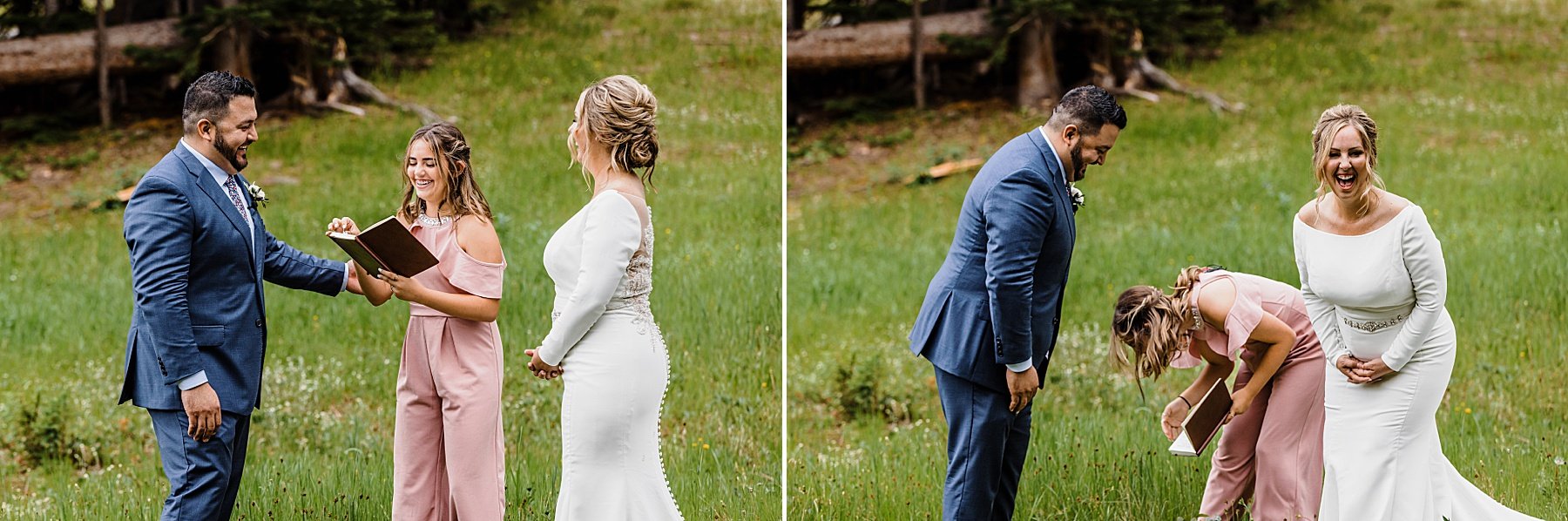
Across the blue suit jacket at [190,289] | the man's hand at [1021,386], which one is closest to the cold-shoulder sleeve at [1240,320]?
the man's hand at [1021,386]

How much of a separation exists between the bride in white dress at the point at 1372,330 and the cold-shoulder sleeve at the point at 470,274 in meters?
2.89

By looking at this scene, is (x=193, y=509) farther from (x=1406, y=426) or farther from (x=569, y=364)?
(x=1406, y=426)

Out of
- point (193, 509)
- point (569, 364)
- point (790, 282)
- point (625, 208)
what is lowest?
point (790, 282)

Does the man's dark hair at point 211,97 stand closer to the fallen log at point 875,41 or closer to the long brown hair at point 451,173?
the long brown hair at point 451,173

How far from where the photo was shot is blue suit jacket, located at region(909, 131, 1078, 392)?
411 centimetres

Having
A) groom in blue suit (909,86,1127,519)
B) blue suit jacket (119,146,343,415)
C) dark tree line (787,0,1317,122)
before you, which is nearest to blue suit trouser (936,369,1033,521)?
groom in blue suit (909,86,1127,519)

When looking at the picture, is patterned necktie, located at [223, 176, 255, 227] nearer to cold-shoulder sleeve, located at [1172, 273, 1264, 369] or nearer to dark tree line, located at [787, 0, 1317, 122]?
cold-shoulder sleeve, located at [1172, 273, 1264, 369]

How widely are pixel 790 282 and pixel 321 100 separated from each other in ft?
23.7

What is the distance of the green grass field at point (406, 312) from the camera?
614 cm

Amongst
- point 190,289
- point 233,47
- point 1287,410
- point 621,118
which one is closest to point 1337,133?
point 1287,410

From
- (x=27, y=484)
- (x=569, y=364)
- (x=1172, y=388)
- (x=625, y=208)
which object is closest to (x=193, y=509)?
(x=569, y=364)

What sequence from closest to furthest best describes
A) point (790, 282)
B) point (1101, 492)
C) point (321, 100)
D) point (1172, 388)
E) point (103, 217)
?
point (1101, 492) → point (1172, 388) → point (790, 282) → point (103, 217) → point (321, 100)

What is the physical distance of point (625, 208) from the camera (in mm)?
3934

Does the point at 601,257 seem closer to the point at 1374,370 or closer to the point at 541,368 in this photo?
the point at 541,368
